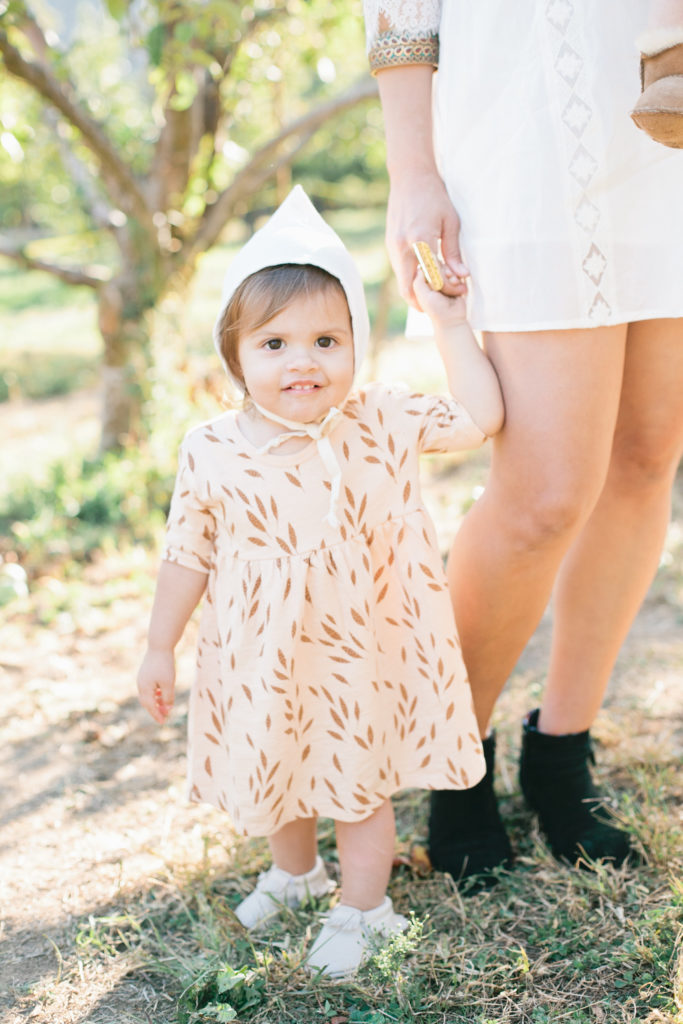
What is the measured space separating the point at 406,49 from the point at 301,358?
1.68ft

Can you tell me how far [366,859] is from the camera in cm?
164

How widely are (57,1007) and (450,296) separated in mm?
1279

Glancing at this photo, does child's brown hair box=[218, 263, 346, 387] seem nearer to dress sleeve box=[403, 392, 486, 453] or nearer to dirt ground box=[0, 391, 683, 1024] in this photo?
dress sleeve box=[403, 392, 486, 453]

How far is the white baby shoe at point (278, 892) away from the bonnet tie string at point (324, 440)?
69cm

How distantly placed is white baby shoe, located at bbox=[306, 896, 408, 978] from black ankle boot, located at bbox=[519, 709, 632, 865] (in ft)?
1.21

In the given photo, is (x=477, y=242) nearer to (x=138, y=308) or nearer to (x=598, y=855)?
(x=598, y=855)

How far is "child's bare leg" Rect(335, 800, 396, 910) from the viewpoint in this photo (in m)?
1.63

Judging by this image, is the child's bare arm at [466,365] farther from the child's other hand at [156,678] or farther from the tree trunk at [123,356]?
the tree trunk at [123,356]

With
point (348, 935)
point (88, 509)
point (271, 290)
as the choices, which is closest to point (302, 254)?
point (271, 290)

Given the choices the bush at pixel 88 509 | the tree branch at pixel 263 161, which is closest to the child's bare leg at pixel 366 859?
the bush at pixel 88 509

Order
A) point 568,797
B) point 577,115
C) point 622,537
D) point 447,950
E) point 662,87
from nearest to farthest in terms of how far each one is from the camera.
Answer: point 662,87 < point 577,115 < point 447,950 < point 622,537 < point 568,797

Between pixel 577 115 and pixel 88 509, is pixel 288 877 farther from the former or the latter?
pixel 88 509

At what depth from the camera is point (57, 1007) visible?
59.8 inches

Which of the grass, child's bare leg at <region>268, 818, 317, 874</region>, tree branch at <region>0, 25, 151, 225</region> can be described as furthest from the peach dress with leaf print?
tree branch at <region>0, 25, 151, 225</region>
